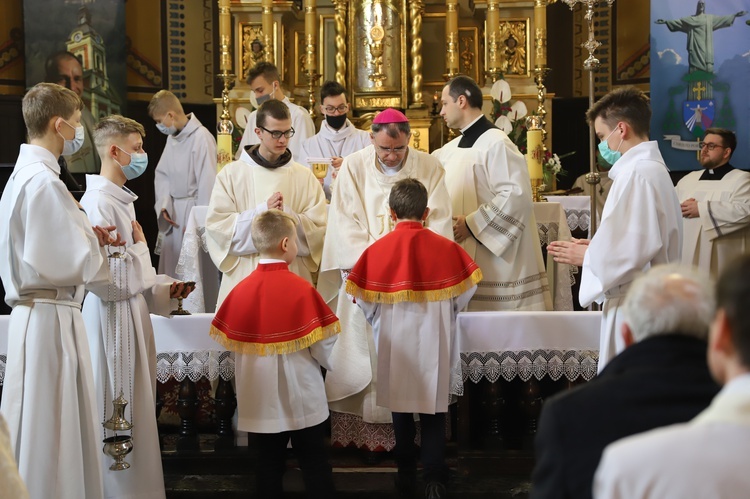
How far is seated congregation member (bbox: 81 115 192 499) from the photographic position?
4.71 m

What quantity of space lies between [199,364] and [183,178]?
12.4ft

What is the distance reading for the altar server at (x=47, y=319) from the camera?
4.11 m

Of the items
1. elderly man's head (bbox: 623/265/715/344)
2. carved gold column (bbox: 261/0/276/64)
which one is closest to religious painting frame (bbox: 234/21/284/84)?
carved gold column (bbox: 261/0/276/64)

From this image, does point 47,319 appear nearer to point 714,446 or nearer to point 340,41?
point 714,446

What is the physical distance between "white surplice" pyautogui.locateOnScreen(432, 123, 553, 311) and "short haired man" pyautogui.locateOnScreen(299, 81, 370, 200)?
1620 millimetres

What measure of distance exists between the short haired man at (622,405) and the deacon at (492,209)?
150 inches

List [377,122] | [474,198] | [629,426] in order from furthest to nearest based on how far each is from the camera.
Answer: [474,198], [377,122], [629,426]

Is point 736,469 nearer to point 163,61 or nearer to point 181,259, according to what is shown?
point 181,259

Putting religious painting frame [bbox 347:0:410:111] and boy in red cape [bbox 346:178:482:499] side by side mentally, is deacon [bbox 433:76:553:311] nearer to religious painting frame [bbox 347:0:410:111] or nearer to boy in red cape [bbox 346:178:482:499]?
boy in red cape [bbox 346:178:482:499]

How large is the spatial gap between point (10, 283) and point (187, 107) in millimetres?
7705

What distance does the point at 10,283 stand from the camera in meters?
4.18

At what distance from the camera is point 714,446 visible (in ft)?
5.36

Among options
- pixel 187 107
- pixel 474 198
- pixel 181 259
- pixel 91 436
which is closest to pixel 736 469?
pixel 91 436

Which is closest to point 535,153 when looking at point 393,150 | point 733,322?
point 393,150
